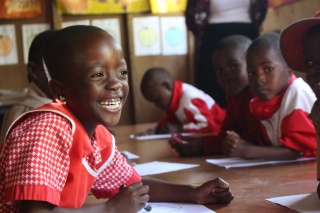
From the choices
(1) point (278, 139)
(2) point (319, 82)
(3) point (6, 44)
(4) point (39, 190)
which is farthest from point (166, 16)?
(4) point (39, 190)

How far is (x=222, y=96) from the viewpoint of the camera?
336 cm

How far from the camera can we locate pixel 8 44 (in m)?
4.76

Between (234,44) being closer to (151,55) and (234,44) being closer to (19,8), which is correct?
(151,55)

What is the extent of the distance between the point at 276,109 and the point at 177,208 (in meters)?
0.74

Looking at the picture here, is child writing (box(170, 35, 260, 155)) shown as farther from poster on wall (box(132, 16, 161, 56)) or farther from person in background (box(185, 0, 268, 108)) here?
poster on wall (box(132, 16, 161, 56))

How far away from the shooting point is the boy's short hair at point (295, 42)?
3.79ft

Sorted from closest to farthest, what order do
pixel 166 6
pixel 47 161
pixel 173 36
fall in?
pixel 47 161
pixel 166 6
pixel 173 36

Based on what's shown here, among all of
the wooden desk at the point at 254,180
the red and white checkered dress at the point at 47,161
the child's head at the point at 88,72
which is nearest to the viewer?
the red and white checkered dress at the point at 47,161

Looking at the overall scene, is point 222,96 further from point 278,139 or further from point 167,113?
point 278,139

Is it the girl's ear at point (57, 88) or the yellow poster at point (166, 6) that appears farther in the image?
the yellow poster at point (166, 6)

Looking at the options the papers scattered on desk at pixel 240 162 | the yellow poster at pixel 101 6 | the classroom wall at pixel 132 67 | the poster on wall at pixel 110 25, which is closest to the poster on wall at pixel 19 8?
the classroom wall at pixel 132 67

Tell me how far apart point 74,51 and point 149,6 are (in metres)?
4.10

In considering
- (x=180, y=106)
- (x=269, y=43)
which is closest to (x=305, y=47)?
(x=269, y=43)

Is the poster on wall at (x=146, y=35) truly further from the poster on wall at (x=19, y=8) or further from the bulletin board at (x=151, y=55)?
the poster on wall at (x=19, y=8)
